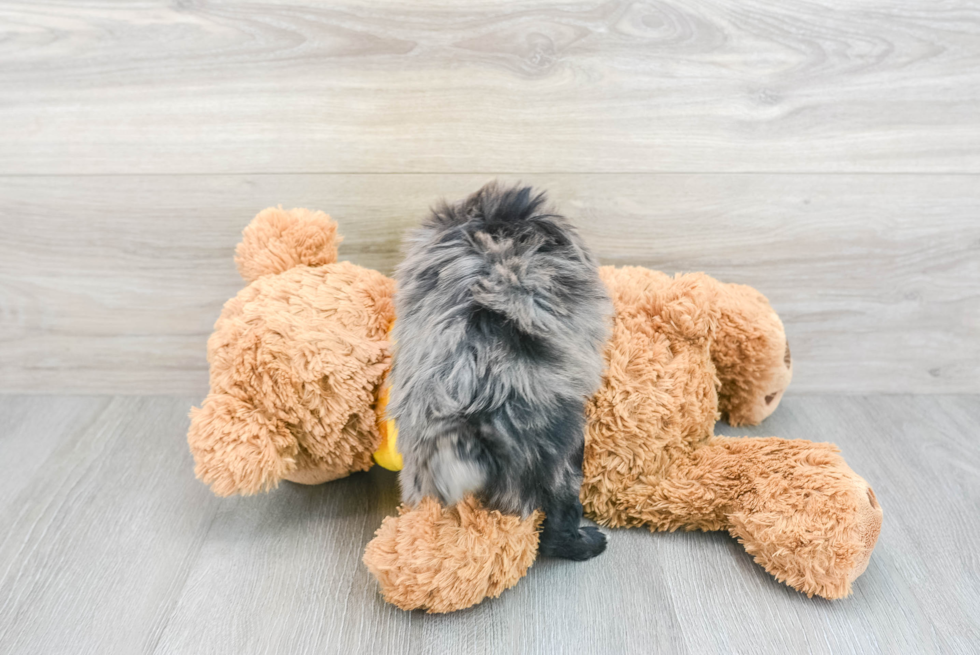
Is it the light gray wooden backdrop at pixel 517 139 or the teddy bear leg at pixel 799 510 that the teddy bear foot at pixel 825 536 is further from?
the light gray wooden backdrop at pixel 517 139

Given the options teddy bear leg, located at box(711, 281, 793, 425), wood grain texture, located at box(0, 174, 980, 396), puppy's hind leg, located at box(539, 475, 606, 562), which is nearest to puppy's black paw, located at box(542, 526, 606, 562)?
puppy's hind leg, located at box(539, 475, 606, 562)

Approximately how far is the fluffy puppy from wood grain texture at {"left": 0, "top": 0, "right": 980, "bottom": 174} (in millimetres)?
225

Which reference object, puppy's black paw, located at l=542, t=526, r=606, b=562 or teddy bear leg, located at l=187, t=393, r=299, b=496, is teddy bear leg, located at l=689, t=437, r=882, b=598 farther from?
teddy bear leg, located at l=187, t=393, r=299, b=496

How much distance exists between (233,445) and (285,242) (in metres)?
0.24

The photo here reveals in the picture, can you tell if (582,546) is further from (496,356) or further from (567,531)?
(496,356)

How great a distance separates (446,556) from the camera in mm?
557

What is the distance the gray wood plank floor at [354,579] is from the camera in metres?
0.57

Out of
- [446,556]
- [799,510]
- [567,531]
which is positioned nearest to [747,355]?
[799,510]

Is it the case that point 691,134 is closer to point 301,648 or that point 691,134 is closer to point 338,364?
point 338,364

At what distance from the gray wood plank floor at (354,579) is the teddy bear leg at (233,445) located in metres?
0.11

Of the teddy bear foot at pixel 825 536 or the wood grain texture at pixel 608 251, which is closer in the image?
the teddy bear foot at pixel 825 536

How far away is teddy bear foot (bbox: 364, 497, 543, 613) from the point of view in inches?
21.9

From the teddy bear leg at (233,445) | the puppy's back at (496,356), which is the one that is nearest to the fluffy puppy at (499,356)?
the puppy's back at (496,356)

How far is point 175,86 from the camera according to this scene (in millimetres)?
779
